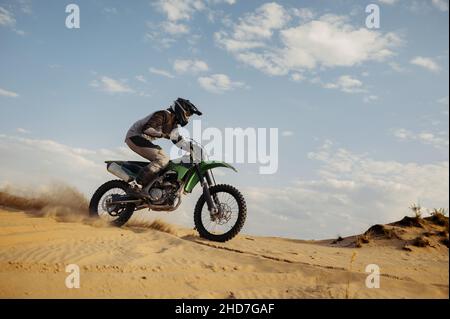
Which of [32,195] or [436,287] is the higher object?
[32,195]

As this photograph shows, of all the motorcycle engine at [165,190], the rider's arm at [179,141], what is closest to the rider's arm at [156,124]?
the rider's arm at [179,141]

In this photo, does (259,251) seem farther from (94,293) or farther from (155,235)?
(94,293)

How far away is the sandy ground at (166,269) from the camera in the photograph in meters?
5.49

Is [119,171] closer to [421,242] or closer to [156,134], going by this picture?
[156,134]

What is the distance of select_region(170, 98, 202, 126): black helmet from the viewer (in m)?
8.77

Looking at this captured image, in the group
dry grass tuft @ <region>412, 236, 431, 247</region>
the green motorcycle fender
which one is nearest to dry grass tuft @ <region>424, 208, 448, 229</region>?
dry grass tuft @ <region>412, 236, 431, 247</region>

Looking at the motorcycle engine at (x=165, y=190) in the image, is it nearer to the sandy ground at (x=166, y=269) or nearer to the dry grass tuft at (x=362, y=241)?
the sandy ground at (x=166, y=269)

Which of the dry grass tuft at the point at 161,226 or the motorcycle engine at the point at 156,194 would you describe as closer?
the motorcycle engine at the point at 156,194

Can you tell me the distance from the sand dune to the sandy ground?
13mm

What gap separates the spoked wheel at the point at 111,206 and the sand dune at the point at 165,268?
0.38 m

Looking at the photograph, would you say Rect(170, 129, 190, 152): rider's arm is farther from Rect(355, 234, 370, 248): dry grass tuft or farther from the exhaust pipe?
Rect(355, 234, 370, 248): dry grass tuft
